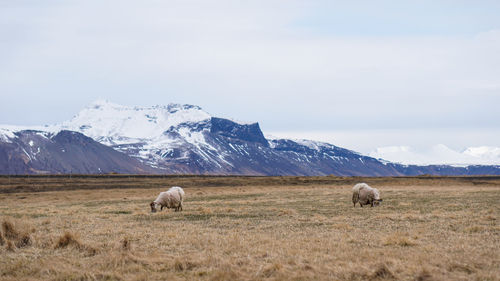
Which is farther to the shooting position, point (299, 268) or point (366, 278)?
point (299, 268)

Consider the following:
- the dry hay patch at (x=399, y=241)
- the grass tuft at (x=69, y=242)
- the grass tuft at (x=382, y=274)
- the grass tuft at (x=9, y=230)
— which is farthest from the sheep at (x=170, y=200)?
the grass tuft at (x=382, y=274)

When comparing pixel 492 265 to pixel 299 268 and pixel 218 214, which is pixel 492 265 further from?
pixel 218 214

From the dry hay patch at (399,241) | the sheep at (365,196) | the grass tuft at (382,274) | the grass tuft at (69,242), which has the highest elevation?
the sheep at (365,196)

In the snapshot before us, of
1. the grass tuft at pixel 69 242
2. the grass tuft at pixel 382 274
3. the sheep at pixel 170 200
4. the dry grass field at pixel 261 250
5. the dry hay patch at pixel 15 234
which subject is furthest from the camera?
the sheep at pixel 170 200

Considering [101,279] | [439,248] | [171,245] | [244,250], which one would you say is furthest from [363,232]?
[101,279]

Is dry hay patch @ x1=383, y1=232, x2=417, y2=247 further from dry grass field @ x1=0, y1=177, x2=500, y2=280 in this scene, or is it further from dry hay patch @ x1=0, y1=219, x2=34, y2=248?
dry hay patch @ x1=0, y1=219, x2=34, y2=248

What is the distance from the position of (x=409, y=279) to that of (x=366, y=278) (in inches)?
37.0

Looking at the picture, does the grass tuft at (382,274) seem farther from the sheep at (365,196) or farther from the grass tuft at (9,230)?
the sheep at (365,196)

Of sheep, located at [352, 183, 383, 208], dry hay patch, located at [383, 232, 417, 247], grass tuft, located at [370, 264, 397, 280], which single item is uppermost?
sheep, located at [352, 183, 383, 208]

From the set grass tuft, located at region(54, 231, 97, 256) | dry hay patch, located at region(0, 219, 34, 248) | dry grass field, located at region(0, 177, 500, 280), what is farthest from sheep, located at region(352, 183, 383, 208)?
dry hay patch, located at region(0, 219, 34, 248)

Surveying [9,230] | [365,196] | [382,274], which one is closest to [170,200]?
[365,196]

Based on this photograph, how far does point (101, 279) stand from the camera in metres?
12.7

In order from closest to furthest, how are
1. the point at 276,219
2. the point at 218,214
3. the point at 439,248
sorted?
1. the point at 439,248
2. the point at 276,219
3. the point at 218,214

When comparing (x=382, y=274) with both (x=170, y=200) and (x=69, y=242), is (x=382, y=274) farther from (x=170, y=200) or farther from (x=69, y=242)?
(x=170, y=200)
